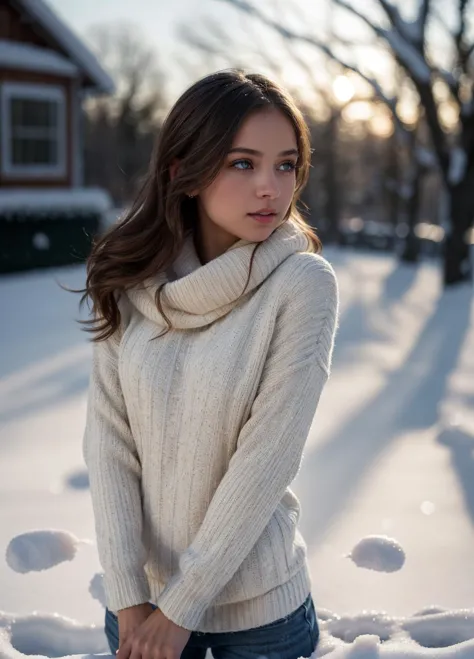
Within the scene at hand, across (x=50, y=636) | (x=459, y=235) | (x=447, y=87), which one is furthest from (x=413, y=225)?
(x=50, y=636)

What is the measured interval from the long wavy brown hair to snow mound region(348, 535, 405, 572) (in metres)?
1.52

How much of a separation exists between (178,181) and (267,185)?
21 cm

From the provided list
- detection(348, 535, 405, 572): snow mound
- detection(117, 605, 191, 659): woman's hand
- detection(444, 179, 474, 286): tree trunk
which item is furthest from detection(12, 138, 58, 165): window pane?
detection(117, 605, 191, 659): woman's hand

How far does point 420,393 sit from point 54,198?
320 inches

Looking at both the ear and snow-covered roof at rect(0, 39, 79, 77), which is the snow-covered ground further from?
snow-covered roof at rect(0, 39, 79, 77)

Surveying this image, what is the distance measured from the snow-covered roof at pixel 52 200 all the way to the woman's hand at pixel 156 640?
34.1ft

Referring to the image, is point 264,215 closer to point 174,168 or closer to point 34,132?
point 174,168

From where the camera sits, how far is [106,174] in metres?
37.8

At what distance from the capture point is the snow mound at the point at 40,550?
9.67 ft

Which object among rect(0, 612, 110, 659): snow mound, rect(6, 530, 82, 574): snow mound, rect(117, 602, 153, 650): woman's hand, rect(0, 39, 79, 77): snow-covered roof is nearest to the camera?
rect(117, 602, 153, 650): woman's hand

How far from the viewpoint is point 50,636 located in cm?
246

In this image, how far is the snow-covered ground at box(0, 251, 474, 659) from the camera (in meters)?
2.46

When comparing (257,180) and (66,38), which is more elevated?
(66,38)

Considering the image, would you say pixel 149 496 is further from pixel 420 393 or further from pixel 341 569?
pixel 420 393
